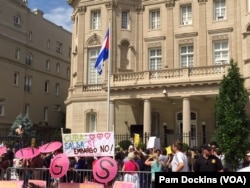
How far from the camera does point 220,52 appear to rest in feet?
115

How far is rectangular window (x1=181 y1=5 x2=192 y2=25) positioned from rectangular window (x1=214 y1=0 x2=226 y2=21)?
7.32ft

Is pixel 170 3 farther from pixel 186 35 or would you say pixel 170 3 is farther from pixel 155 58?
pixel 155 58

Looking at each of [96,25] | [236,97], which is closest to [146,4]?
[96,25]

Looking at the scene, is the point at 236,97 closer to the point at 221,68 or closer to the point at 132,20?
the point at 221,68

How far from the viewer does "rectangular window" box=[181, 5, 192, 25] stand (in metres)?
36.6

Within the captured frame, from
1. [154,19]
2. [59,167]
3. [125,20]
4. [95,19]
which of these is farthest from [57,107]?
[59,167]

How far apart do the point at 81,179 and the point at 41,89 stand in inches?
1656

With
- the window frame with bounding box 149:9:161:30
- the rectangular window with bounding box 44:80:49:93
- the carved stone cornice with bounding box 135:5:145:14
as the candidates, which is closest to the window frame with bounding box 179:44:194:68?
the window frame with bounding box 149:9:161:30

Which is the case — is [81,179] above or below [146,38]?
below

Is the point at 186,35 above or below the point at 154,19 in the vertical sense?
below

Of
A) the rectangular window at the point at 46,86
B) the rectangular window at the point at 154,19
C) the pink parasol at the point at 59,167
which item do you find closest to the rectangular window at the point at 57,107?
the rectangular window at the point at 46,86

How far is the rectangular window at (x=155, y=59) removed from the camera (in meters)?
37.4

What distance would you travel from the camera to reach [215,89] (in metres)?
30.7

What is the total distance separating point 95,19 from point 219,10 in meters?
11.1
